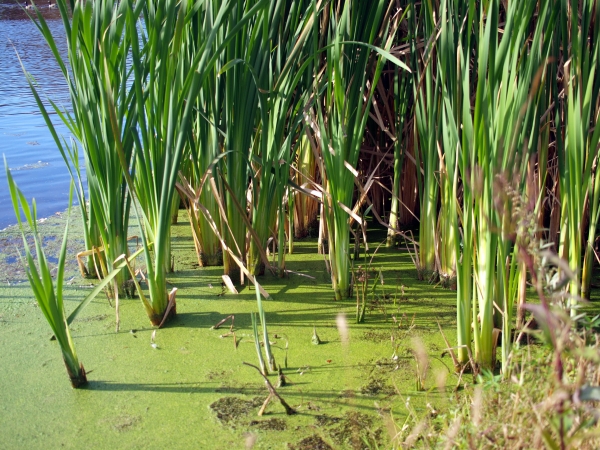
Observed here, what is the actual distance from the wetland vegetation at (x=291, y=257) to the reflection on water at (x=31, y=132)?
2.56 ft

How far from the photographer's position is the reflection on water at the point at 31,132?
3.77 m

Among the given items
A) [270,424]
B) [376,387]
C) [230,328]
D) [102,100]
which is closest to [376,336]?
[376,387]

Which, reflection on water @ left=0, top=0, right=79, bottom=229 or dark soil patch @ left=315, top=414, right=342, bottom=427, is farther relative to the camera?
reflection on water @ left=0, top=0, right=79, bottom=229

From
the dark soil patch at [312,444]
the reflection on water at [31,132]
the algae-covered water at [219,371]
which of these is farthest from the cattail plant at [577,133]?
the reflection on water at [31,132]

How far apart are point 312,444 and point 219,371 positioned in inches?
15.6

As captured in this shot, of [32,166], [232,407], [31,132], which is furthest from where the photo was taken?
[31,132]

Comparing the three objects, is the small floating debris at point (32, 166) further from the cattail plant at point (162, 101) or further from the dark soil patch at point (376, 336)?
the dark soil patch at point (376, 336)

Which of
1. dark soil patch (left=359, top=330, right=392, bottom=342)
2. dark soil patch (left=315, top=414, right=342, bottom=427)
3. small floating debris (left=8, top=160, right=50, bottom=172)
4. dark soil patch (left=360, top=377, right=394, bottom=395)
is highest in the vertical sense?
dark soil patch (left=315, top=414, right=342, bottom=427)

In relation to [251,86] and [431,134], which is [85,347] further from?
[431,134]

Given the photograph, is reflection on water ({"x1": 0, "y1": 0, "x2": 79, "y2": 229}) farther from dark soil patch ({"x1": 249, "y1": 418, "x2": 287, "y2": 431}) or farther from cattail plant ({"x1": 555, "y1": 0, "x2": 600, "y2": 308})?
cattail plant ({"x1": 555, "y1": 0, "x2": 600, "y2": 308})

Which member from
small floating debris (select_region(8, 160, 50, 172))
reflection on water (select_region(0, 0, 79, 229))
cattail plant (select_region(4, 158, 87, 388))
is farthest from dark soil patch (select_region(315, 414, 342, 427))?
small floating debris (select_region(8, 160, 50, 172))

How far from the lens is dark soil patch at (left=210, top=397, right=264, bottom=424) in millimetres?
1501

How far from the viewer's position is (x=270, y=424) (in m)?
1.47

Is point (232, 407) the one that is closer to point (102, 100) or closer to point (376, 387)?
point (376, 387)
